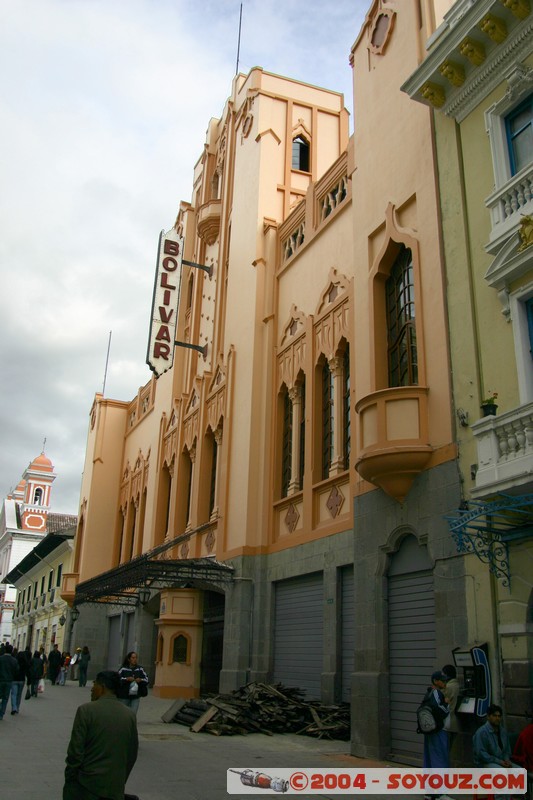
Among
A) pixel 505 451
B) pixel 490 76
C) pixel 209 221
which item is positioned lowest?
pixel 505 451

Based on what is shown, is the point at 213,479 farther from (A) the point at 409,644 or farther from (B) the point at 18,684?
(A) the point at 409,644

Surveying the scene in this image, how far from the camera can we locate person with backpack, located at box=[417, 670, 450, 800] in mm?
8922

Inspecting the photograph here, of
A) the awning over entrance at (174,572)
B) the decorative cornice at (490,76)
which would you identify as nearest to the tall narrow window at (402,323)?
the decorative cornice at (490,76)

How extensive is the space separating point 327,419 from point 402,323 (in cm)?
429

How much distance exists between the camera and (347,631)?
15.1 meters

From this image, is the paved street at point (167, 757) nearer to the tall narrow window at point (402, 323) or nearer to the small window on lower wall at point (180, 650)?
the small window on lower wall at point (180, 650)

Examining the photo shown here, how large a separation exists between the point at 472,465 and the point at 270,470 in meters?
9.38

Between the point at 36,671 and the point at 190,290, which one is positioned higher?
the point at 190,290

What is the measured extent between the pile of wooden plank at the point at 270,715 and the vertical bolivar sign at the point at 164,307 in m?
12.5

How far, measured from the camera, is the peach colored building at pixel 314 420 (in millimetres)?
12320

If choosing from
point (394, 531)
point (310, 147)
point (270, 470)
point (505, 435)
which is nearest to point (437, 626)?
point (394, 531)

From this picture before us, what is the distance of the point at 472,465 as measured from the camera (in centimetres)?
1096

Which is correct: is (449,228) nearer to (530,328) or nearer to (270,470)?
(530,328)

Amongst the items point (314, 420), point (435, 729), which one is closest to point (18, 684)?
point (314, 420)
